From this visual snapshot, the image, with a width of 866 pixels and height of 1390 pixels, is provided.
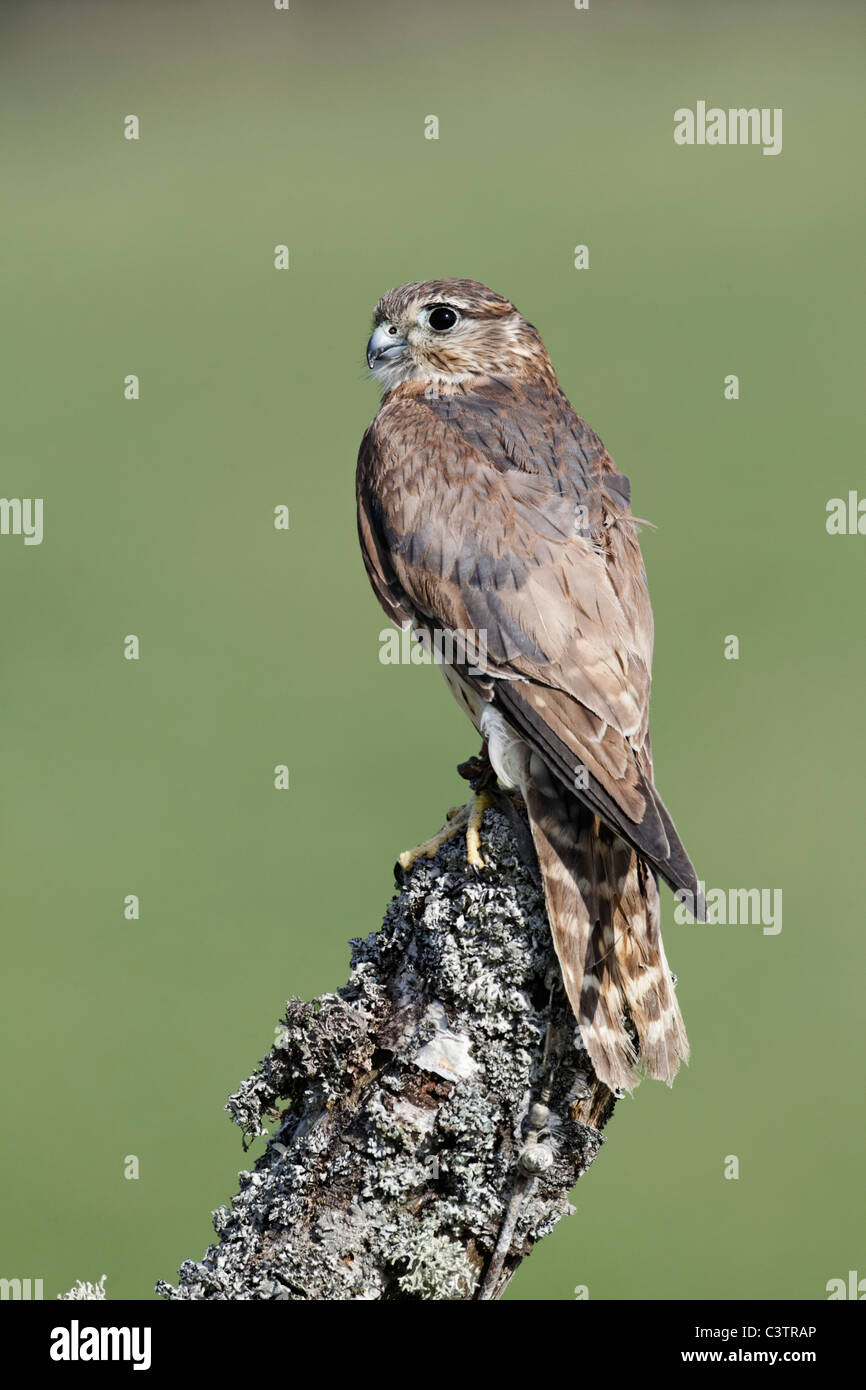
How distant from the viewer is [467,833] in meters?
3.60

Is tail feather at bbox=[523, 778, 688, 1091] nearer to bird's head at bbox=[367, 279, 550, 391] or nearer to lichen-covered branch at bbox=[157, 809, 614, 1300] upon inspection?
lichen-covered branch at bbox=[157, 809, 614, 1300]

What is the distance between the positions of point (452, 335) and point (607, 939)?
254 cm

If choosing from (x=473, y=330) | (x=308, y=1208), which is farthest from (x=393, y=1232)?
(x=473, y=330)

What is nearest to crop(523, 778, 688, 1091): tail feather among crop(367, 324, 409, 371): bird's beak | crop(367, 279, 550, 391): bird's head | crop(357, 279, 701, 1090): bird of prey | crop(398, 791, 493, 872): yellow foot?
crop(357, 279, 701, 1090): bird of prey

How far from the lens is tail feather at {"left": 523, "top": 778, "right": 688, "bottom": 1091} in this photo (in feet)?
10.9

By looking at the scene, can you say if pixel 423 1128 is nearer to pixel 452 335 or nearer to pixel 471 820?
pixel 471 820

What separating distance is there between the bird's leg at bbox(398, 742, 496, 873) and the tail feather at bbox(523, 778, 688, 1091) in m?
0.12

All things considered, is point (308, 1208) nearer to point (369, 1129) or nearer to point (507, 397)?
point (369, 1129)

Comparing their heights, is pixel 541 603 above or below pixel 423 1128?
above

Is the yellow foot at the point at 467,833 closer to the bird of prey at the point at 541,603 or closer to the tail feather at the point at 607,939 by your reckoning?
the bird of prey at the point at 541,603

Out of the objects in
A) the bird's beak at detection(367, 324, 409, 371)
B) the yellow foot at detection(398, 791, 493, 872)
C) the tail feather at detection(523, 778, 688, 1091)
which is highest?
the bird's beak at detection(367, 324, 409, 371)

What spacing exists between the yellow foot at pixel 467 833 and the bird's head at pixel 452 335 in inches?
74.1

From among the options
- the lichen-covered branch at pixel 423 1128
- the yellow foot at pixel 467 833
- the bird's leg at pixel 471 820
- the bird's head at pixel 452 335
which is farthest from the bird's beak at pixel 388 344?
the lichen-covered branch at pixel 423 1128

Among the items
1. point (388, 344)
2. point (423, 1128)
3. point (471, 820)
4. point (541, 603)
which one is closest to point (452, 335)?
point (388, 344)
